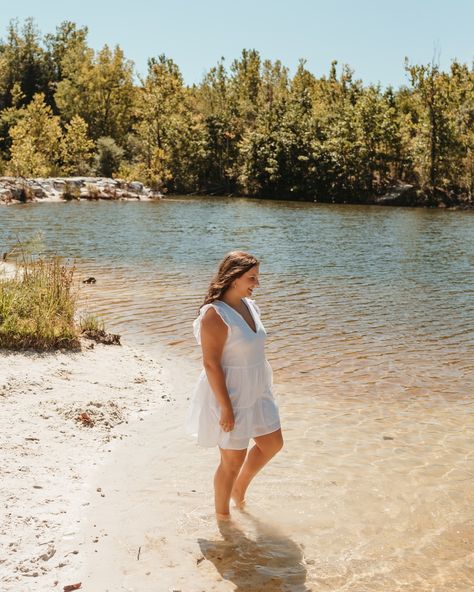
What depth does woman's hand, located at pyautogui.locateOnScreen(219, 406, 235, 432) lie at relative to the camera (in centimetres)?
442

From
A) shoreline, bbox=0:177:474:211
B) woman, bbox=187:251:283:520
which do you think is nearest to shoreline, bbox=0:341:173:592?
woman, bbox=187:251:283:520

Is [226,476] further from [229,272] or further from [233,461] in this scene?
[229,272]

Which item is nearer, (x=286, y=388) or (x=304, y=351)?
(x=286, y=388)

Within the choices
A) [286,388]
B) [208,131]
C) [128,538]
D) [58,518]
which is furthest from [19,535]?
[208,131]

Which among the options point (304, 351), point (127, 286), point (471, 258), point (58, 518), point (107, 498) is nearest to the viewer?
point (58, 518)

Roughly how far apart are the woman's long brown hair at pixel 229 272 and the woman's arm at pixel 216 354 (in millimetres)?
149

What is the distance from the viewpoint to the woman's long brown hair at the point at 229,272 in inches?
176

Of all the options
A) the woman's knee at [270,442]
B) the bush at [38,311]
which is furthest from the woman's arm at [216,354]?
the bush at [38,311]

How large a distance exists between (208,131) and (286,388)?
60.3m

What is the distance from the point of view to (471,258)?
2205cm

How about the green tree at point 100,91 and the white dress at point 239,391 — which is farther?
the green tree at point 100,91

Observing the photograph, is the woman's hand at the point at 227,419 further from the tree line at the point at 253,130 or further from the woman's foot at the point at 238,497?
the tree line at the point at 253,130

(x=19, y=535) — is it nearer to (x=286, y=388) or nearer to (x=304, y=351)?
(x=286, y=388)

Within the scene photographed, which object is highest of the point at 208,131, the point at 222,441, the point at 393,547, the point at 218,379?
the point at 208,131
